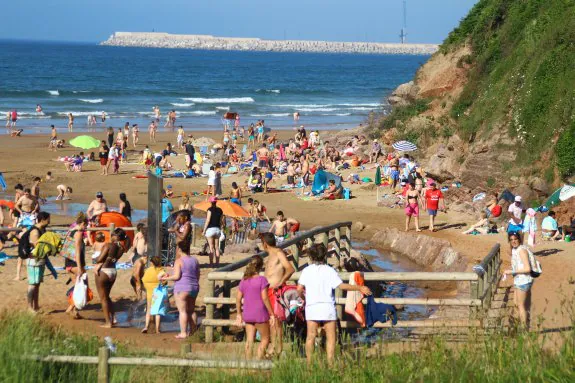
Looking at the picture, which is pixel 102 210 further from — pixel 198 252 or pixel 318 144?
pixel 318 144

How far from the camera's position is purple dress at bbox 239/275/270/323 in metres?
9.74

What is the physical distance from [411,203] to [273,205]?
5.52m

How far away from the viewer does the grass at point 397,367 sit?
804 cm

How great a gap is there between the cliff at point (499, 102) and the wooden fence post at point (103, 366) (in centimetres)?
1493

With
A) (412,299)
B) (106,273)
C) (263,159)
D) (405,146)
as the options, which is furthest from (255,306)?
(263,159)

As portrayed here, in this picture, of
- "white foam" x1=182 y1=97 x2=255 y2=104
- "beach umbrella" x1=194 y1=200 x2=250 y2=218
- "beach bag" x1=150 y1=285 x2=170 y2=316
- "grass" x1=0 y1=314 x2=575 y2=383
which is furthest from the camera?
"white foam" x1=182 y1=97 x2=255 y2=104

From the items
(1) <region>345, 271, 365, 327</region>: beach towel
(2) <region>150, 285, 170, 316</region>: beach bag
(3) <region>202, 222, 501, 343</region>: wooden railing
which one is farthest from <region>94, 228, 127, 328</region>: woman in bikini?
(1) <region>345, 271, 365, 327</region>: beach towel

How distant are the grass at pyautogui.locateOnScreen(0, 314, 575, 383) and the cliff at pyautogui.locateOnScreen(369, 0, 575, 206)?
13.4 meters

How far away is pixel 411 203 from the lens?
21.1 meters

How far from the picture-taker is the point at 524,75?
Result: 26.0 m

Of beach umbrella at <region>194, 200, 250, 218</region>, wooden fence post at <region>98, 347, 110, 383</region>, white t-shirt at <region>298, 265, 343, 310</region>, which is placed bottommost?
wooden fence post at <region>98, 347, 110, 383</region>

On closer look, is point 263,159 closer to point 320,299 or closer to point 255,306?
point 255,306

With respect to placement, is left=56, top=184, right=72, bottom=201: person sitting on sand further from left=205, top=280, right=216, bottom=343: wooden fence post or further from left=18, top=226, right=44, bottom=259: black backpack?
left=205, top=280, right=216, bottom=343: wooden fence post

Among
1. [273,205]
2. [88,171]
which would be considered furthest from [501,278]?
[88,171]
